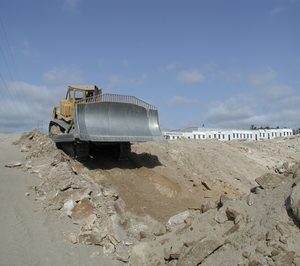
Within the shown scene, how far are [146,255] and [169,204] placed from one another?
14.7 ft

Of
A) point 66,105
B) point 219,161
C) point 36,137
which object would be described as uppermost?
point 66,105

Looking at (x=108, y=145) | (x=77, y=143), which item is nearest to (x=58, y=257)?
(x=77, y=143)

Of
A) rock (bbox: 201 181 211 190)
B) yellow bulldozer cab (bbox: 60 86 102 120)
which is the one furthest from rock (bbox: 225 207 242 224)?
yellow bulldozer cab (bbox: 60 86 102 120)

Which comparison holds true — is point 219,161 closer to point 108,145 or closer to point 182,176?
point 182,176

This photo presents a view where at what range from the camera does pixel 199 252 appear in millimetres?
8258

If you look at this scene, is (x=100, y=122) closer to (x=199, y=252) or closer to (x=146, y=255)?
(x=146, y=255)

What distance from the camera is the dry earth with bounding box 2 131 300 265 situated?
26.2 feet

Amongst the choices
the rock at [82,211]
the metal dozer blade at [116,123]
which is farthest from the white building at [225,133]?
the rock at [82,211]

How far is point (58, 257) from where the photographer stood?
9.76 meters

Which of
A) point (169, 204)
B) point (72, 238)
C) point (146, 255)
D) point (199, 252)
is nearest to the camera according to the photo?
point (199, 252)

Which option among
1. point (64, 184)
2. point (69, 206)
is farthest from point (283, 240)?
point (64, 184)

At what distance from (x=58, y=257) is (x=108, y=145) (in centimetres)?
801

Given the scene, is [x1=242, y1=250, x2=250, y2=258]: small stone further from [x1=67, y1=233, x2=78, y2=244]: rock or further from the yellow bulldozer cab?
the yellow bulldozer cab

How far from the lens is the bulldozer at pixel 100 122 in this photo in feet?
51.3
